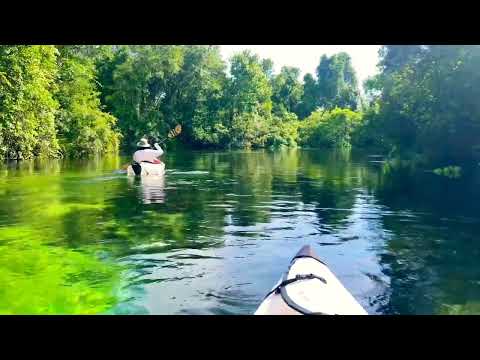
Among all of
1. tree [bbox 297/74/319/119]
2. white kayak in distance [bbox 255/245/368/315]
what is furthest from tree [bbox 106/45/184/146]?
white kayak in distance [bbox 255/245/368/315]

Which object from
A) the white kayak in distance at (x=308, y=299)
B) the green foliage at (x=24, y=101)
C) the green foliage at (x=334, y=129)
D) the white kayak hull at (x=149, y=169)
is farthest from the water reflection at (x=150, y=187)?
the green foliage at (x=334, y=129)

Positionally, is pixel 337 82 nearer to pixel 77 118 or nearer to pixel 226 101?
pixel 226 101

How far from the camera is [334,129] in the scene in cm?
6353

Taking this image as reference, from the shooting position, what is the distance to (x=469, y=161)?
25578 millimetres

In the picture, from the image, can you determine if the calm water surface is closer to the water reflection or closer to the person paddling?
the water reflection

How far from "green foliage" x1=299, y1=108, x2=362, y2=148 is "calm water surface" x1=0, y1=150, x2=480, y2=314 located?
47.0 m

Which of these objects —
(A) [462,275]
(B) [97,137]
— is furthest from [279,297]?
(B) [97,137]

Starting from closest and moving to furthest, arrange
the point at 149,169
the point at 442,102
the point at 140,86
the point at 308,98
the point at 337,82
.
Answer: the point at 149,169
the point at 442,102
the point at 140,86
the point at 308,98
the point at 337,82

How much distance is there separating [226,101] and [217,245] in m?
50.6

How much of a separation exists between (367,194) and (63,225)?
9198 mm

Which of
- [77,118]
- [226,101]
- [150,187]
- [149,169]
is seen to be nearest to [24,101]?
[149,169]

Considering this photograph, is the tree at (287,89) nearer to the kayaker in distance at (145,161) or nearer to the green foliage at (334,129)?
the green foliage at (334,129)

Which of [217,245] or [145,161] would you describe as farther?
[145,161]
